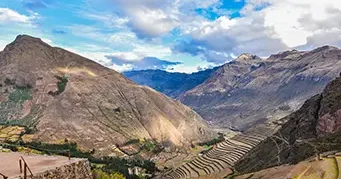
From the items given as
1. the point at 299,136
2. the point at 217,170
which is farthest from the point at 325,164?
the point at 217,170

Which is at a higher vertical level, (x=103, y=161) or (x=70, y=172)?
(x=70, y=172)

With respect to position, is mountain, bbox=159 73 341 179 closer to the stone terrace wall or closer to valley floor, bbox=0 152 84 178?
the stone terrace wall

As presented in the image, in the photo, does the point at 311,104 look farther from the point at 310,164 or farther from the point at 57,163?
the point at 57,163

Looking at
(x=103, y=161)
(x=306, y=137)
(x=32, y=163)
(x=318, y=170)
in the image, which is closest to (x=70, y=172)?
(x=32, y=163)

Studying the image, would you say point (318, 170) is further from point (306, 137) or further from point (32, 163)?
point (306, 137)

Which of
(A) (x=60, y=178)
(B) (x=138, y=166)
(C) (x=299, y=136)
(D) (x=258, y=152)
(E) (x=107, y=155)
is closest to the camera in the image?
(A) (x=60, y=178)

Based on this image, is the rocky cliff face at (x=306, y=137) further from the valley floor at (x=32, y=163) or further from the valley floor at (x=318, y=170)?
the valley floor at (x=32, y=163)

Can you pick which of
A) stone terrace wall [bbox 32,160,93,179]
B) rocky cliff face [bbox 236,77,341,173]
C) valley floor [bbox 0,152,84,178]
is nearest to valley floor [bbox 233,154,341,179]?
rocky cliff face [bbox 236,77,341,173]
